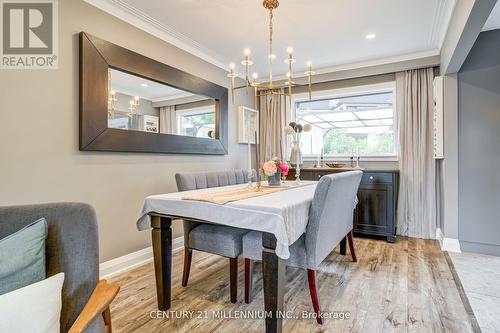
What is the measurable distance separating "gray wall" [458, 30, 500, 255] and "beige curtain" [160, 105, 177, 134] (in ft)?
10.6

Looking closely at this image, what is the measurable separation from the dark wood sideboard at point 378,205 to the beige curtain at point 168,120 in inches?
87.3

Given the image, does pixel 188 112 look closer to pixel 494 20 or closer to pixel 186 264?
pixel 186 264

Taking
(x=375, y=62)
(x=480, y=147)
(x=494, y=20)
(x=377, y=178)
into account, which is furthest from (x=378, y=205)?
(x=494, y=20)

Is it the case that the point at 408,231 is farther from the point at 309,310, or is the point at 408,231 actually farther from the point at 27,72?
the point at 27,72

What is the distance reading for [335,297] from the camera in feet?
6.66

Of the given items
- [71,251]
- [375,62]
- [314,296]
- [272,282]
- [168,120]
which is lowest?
[314,296]

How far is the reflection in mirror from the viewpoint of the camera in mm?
2521

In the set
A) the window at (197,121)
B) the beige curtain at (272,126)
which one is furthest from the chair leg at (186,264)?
the beige curtain at (272,126)

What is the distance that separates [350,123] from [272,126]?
1.26m

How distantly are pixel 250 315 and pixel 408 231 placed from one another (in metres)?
2.81

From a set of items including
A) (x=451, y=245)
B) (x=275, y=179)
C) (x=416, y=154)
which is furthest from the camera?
(x=416, y=154)

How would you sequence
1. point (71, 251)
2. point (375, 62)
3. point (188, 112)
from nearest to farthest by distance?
point (71, 251)
point (188, 112)
point (375, 62)

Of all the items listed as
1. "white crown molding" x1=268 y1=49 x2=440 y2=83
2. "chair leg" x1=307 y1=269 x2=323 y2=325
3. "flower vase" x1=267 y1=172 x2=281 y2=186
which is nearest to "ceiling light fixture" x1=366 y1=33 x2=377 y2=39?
"white crown molding" x1=268 y1=49 x2=440 y2=83

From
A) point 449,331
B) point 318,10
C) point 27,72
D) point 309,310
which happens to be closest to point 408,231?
point 449,331
